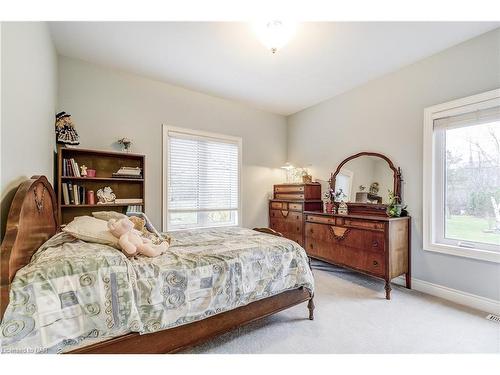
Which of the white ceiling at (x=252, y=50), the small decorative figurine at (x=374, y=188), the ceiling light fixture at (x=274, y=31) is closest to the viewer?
the ceiling light fixture at (x=274, y=31)

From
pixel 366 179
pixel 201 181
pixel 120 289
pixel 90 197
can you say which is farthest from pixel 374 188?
pixel 90 197

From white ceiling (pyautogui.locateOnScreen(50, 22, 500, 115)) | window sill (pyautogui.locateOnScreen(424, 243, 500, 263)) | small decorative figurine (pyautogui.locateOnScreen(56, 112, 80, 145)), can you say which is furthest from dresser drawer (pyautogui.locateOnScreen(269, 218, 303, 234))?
small decorative figurine (pyautogui.locateOnScreen(56, 112, 80, 145))

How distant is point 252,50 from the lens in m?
2.53

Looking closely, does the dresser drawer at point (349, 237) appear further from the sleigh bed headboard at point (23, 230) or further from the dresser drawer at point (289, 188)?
the sleigh bed headboard at point (23, 230)

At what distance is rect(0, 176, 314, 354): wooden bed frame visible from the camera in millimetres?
1092

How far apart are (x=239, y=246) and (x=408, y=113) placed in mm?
2715

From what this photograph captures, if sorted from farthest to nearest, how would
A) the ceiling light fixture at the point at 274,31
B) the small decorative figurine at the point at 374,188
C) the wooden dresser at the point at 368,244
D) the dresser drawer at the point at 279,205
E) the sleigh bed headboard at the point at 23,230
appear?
the dresser drawer at the point at 279,205
the small decorative figurine at the point at 374,188
the wooden dresser at the point at 368,244
the ceiling light fixture at the point at 274,31
the sleigh bed headboard at the point at 23,230

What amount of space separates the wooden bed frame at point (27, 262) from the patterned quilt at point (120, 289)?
0.05 m

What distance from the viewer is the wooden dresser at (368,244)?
258 centimetres

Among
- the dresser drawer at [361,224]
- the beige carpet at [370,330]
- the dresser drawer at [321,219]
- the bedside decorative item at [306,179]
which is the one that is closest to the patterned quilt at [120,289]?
the beige carpet at [370,330]

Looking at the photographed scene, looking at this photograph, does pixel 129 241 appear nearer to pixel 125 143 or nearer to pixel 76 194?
pixel 76 194

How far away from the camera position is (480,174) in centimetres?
240

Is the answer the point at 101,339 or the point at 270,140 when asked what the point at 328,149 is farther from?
the point at 101,339
